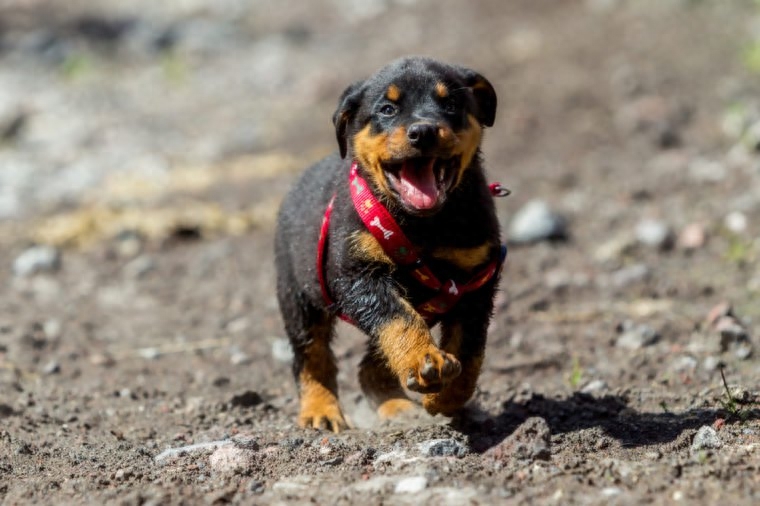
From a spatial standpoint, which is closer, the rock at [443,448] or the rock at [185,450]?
the rock at [443,448]

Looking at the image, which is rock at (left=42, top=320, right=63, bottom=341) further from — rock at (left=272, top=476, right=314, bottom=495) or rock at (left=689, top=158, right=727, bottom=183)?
rock at (left=689, top=158, right=727, bottom=183)

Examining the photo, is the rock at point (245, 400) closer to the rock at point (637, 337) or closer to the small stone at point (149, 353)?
the small stone at point (149, 353)

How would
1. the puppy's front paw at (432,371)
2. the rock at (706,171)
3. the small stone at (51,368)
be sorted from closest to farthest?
the puppy's front paw at (432,371) < the small stone at (51,368) < the rock at (706,171)

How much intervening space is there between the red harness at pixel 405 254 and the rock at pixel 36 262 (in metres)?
4.81

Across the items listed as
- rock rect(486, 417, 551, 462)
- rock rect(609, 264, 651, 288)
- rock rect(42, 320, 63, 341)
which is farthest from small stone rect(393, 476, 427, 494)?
rock rect(42, 320, 63, 341)

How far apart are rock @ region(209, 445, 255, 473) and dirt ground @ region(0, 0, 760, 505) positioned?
0.01 meters

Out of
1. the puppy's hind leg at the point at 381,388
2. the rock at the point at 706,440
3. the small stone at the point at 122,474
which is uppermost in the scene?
the rock at the point at 706,440

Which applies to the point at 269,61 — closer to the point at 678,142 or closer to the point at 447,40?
the point at 447,40

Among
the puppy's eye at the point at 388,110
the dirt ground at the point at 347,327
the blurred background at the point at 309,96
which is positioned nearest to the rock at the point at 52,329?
the dirt ground at the point at 347,327

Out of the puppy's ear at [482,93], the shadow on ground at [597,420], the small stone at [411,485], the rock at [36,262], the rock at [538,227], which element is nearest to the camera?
the small stone at [411,485]

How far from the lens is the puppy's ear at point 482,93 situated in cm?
520

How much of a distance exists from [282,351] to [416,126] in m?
2.83

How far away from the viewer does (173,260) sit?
9320 mm

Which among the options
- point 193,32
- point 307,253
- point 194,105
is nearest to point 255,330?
point 307,253
